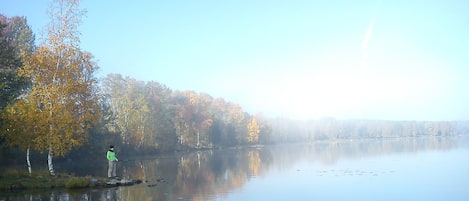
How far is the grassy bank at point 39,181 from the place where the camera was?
23500 millimetres

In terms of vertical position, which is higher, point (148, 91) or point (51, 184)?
point (148, 91)

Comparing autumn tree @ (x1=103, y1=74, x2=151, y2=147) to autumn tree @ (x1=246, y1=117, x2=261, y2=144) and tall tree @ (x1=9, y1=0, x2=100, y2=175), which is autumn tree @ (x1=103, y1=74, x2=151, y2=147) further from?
autumn tree @ (x1=246, y1=117, x2=261, y2=144)

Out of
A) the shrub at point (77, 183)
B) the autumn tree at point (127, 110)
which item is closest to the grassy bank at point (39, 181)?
the shrub at point (77, 183)

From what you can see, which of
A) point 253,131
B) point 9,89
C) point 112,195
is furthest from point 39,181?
point 253,131

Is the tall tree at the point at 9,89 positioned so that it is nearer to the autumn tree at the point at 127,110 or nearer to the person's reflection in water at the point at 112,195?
the person's reflection in water at the point at 112,195

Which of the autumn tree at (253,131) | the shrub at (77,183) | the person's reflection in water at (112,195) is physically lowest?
the person's reflection in water at (112,195)

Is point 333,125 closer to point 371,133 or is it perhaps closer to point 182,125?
point 371,133

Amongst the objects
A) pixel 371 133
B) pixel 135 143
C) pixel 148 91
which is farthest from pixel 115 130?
pixel 371 133

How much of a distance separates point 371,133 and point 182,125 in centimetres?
12701

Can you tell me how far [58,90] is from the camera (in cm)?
2698

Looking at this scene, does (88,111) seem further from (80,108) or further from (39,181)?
(39,181)

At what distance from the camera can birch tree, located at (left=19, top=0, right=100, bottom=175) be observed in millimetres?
26734

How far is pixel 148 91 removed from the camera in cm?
7631

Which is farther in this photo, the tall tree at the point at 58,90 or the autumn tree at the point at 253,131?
the autumn tree at the point at 253,131
